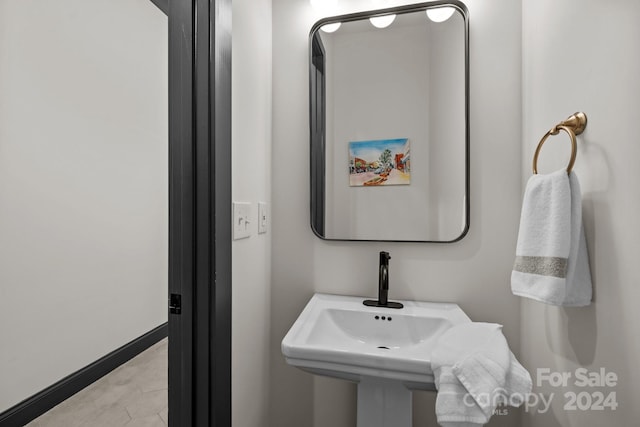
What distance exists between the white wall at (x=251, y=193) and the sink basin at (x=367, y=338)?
0.72 ft

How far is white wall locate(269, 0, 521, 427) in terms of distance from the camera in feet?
3.56

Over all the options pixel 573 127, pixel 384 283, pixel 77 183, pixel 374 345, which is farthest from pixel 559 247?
pixel 77 183

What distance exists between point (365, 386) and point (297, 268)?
52cm

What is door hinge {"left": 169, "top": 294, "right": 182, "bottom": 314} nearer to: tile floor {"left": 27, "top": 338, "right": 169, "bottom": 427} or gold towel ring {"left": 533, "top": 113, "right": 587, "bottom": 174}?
tile floor {"left": 27, "top": 338, "right": 169, "bottom": 427}

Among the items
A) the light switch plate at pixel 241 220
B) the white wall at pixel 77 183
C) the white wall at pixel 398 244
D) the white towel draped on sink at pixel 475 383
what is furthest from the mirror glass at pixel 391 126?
the white wall at pixel 77 183

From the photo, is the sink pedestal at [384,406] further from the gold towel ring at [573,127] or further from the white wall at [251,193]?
the gold towel ring at [573,127]

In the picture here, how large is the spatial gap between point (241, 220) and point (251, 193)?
0.14 m

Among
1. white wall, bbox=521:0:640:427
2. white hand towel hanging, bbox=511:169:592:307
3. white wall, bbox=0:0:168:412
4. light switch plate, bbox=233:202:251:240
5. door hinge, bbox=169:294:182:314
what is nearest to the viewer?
white wall, bbox=521:0:640:427

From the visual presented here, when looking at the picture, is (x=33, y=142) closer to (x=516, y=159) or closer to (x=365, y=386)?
(x=365, y=386)

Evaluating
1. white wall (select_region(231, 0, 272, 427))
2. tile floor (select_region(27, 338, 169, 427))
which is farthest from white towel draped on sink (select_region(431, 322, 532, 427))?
tile floor (select_region(27, 338, 169, 427))

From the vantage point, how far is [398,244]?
3.82 ft

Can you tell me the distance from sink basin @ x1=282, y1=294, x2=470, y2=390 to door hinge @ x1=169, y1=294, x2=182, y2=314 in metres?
0.31

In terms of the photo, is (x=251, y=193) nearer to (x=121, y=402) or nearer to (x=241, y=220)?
(x=241, y=220)

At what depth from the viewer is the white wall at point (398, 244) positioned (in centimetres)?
108
